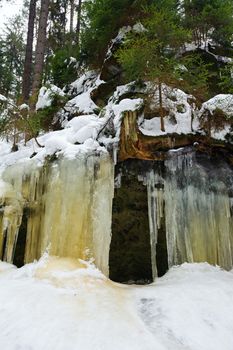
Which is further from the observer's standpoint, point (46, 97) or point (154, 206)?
point (46, 97)

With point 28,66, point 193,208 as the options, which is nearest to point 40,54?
point 28,66

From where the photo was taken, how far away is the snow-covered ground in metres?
3.60

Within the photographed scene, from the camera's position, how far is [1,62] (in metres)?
15.3

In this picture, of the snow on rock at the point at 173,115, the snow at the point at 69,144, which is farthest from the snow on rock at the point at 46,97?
the snow on rock at the point at 173,115

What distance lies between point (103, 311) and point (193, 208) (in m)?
2.95

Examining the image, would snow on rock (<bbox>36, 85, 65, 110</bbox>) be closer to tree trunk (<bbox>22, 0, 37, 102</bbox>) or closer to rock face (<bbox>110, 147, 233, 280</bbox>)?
tree trunk (<bbox>22, 0, 37, 102</bbox>)

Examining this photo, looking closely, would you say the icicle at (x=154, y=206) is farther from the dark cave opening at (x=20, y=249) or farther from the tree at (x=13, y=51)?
the tree at (x=13, y=51)

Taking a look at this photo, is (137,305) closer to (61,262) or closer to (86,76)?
(61,262)

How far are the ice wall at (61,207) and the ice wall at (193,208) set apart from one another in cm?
109

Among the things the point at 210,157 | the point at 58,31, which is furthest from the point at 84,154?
the point at 58,31

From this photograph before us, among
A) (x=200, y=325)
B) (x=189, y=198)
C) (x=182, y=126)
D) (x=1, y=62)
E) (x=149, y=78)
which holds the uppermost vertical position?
(x=1, y=62)

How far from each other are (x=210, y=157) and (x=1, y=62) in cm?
1188

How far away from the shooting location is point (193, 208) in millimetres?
6406

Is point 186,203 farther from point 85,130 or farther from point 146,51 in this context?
point 146,51
